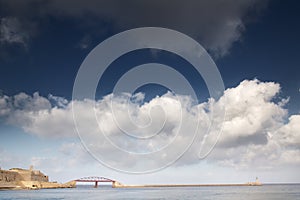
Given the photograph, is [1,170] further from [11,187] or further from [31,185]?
[31,185]

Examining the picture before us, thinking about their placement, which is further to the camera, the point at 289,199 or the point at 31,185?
the point at 31,185

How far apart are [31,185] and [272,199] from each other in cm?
15893

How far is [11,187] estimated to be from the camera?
181250mm

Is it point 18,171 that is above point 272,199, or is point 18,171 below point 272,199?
above

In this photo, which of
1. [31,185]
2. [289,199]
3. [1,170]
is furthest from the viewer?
[31,185]

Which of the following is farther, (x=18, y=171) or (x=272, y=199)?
(x=18, y=171)

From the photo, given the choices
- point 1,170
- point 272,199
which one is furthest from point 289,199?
point 1,170

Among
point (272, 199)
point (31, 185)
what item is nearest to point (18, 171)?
point (31, 185)

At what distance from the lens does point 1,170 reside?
576ft

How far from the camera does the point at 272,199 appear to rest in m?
83.6

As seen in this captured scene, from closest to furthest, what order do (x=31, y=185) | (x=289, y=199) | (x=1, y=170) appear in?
(x=289, y=199) → (x=1, y=170) → (x=31, y=185)

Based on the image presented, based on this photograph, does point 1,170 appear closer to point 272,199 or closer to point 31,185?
point 31,185

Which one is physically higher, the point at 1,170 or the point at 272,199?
the point at 1,170

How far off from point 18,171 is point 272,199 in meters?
167
